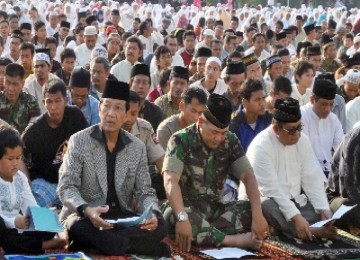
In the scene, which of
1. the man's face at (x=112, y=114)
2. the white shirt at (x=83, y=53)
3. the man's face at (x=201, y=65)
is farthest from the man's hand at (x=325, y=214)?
the white shirt at (x=83, y=53)

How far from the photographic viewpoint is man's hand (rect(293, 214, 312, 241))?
5.57 meters

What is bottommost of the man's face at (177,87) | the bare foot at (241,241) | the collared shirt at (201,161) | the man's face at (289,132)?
the bare foot at (241,241)

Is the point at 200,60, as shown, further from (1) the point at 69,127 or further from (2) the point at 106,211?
(2) the point at 106,211

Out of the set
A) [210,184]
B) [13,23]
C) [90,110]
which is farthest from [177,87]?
[13,23]

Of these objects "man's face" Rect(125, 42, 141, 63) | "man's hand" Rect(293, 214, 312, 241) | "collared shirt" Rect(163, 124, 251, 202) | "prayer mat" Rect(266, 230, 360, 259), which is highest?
"man's face" Rect(125, 42, 141, 63)

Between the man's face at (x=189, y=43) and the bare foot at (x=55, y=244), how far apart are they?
8.20 meters

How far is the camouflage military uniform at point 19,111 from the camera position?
22.7 ft

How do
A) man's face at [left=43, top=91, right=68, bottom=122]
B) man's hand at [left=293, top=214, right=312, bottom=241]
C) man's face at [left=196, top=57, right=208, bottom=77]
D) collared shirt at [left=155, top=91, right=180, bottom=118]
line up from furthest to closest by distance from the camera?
man's face at [left=196, top=57, right=208, bottom=77] → collared shirt at [left=155, top=91, right=180, bottom=118] → man's face at [left=43, top=91, right=68, bottom=122] → man's hand at [left=293, top=214, right=312, bottom=241]

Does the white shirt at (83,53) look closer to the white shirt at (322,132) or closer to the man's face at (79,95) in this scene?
the man's face at (79,95)

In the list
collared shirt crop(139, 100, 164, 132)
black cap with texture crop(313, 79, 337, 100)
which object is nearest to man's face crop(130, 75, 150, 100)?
collared shirt crop(139, 100, 164, 132)

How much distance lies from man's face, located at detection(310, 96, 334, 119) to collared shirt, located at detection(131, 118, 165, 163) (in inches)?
56.0

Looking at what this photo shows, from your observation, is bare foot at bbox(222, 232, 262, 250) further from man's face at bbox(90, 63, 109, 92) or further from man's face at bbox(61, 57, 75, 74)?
man's face at bbox(61, 57, 75, 74)

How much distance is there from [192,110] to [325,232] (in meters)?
1.34

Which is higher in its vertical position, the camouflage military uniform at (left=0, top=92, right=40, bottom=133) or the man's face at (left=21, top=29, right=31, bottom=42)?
the man's face at (left=21, top=29, right=31, bottom=42)
